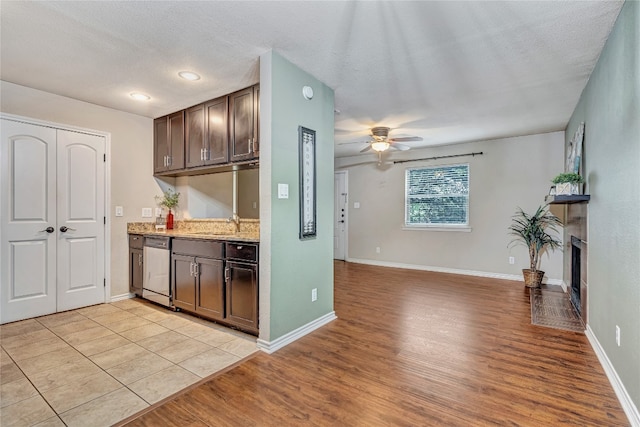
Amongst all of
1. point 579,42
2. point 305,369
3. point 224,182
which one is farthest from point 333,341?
point 579,42

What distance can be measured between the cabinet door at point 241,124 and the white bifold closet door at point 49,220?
1831 millimetres

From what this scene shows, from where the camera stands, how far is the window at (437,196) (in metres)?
5.68

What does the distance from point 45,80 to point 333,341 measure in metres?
3.75

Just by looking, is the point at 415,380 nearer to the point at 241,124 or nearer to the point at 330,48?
the point at 330,48

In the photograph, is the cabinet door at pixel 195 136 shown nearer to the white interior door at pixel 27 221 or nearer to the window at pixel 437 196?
the white interior door at pixel 27 221

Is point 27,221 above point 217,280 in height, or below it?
above

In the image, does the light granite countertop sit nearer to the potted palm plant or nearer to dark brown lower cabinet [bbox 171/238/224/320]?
dark brown lower cabinet [bbox 171/238/224/320]

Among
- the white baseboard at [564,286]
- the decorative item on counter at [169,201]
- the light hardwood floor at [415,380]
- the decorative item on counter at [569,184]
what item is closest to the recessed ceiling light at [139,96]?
the decorative item on counter at [169,201]

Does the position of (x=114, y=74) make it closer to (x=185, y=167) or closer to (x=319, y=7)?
(x=185, y=167)

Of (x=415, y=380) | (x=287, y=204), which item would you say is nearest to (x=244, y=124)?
(x=287, y=204)

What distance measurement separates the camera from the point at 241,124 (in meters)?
3.17

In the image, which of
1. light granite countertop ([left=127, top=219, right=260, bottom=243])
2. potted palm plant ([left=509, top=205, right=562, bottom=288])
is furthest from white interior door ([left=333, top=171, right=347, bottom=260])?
light granite countertop ([left=127, top=219, right=260, bottom=243])

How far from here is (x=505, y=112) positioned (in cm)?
397

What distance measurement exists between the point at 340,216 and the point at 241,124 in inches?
168
